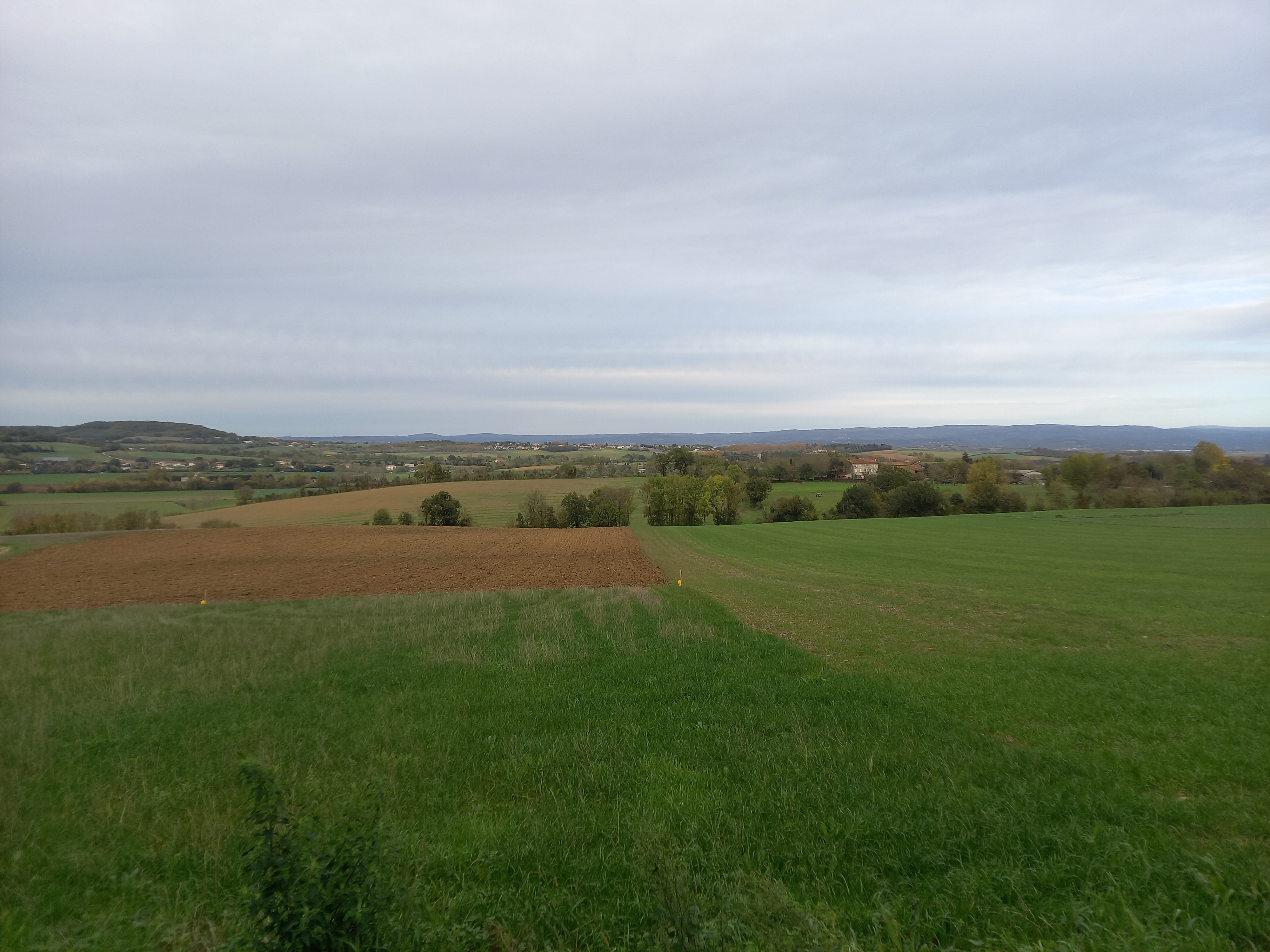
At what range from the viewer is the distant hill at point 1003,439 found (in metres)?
50.3

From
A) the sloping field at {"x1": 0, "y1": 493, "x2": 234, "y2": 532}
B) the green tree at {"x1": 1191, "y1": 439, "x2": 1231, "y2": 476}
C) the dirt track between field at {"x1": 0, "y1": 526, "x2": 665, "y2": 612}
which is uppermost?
the green tree at {"x1": 1191, "y1": 439, "x2": 1231, "y2": 476}

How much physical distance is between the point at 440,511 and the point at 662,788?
5053 cm

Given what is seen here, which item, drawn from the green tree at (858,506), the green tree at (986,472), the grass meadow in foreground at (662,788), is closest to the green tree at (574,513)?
the green tree at (858,506)

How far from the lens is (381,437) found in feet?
584

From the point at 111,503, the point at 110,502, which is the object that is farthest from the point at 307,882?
the point at 110,502

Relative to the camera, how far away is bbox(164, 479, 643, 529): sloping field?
49.6 m

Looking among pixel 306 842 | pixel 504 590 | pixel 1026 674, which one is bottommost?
pixel 504 590

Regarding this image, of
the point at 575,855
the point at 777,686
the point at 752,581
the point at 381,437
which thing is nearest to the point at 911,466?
the point at 752,581

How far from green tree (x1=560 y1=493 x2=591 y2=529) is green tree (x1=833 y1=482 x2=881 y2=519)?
28.1m

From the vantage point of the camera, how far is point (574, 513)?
2293 inches

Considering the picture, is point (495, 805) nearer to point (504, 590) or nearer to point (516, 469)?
point (504, 590)

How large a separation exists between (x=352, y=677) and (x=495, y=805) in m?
5.26

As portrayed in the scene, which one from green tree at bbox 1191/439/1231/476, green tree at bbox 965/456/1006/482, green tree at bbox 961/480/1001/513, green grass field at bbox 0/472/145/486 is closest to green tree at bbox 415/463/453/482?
green grass field at bbox 0/472/145/486

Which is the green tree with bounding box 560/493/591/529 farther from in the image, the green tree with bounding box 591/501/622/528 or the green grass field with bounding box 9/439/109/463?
the green grass field with bounding box 9/439/109/463
